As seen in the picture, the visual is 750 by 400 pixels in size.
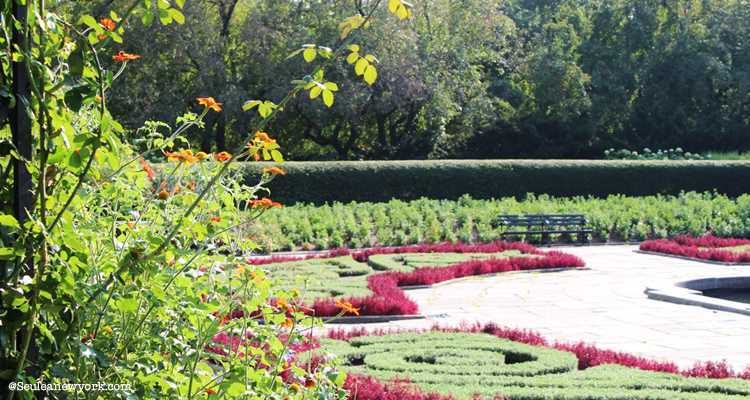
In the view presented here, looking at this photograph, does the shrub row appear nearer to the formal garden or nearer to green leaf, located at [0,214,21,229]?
the formal garden

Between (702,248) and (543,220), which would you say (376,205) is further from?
(702,248)

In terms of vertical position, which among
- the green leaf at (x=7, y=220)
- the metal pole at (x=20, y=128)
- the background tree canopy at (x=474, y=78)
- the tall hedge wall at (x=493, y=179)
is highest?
the background tree canopy at (x=474, y=78)

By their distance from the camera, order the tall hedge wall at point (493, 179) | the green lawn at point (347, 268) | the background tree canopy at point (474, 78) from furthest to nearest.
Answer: the background tree canopy at point (474, 78)
the tall hedge wall at point (493, 179)
the green lawn at point (347, 268)

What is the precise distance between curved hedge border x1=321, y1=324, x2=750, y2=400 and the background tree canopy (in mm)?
20870

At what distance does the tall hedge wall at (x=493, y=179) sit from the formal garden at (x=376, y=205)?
6 centimetres

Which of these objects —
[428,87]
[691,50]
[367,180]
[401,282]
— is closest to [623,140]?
→ [691,50]

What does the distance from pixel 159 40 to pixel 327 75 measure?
5.23 metres

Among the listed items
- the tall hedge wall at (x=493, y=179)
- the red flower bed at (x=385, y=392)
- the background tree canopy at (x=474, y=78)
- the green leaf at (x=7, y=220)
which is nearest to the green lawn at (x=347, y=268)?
the red flower bed at (x=385, y=392)

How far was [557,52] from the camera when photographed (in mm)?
35438

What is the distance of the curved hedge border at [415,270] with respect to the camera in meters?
8.92

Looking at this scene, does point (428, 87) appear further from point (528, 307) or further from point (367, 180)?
point (528, 307)

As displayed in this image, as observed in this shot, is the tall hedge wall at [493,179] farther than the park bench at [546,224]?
Yes

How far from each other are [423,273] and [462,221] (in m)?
5.96

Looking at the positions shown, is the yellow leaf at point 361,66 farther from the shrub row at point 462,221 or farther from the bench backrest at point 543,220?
the bench backrest at point 543,220
